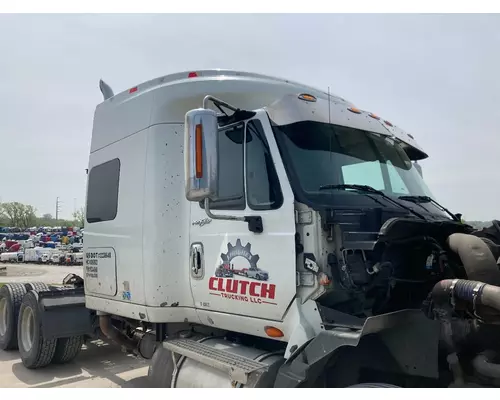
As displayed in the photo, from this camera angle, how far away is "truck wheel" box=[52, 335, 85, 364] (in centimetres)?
649

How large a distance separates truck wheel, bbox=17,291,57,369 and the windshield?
184 inches

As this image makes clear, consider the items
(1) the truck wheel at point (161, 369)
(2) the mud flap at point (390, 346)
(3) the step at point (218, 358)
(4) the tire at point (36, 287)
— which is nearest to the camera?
(2) the mud flap at point (390, 346)

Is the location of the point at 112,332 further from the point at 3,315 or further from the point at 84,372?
the point at 3,315

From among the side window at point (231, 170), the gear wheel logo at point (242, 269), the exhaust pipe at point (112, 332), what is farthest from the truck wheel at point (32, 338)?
the side window at point (231, 170)

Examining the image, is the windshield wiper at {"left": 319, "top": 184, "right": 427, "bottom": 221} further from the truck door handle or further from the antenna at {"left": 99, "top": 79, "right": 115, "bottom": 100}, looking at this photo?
the antenna at {"left": 99, "top": 79, "right": 115, "bottom": 100}

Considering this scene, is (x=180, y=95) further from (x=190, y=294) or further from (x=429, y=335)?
(x=429, y=335)

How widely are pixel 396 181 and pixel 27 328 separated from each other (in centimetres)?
578

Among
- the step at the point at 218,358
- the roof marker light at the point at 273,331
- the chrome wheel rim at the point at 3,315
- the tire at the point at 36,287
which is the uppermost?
the roof marker light at the point at 273,331

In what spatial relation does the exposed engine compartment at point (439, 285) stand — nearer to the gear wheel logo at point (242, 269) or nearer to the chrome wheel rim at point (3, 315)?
the gear wheel logo at point (242, 269)

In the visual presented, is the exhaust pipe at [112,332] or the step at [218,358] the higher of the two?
the step at [218,358]

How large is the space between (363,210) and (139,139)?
2390mm

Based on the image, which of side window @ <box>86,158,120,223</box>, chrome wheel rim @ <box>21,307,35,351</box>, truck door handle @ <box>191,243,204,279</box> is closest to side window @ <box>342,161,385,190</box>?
truck door handle @ <box>191,243,204,279</box>

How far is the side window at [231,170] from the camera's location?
3.66 metres
